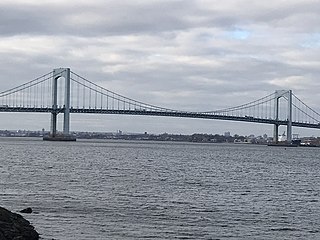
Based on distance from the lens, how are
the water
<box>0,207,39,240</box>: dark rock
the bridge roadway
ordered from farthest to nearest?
the bridge roadway → the water → <box>0,207,39,240</box>: dark rock

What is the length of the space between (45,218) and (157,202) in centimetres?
574

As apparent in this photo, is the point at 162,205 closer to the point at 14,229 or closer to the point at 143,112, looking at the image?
the point at 14,229

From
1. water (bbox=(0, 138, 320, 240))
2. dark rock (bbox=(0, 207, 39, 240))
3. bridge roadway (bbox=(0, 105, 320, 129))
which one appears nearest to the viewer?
dark rock (bbox=(0, 207, 39, 240))

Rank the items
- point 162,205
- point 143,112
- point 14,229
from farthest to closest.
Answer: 1. point 143,112
2. point 162,205
3. point 14,229

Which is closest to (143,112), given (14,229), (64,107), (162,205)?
(64,107)

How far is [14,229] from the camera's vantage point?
14695 mm

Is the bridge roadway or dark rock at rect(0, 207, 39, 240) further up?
the bridge roadway

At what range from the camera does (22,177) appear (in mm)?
32906

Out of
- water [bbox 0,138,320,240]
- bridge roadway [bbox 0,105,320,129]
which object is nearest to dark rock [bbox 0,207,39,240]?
water [bbox 0,138,320,240]

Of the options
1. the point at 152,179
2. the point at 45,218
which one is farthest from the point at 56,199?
the point at 152,179

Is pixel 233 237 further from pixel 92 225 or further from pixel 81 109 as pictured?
pixel 81 109

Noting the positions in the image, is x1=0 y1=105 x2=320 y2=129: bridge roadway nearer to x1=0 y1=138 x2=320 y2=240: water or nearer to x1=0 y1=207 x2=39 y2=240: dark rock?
x1=0 y1=138 x2=320 y2=240: water

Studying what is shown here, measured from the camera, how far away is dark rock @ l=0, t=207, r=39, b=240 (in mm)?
14180

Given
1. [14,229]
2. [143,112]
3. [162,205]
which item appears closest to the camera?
[14,229]
